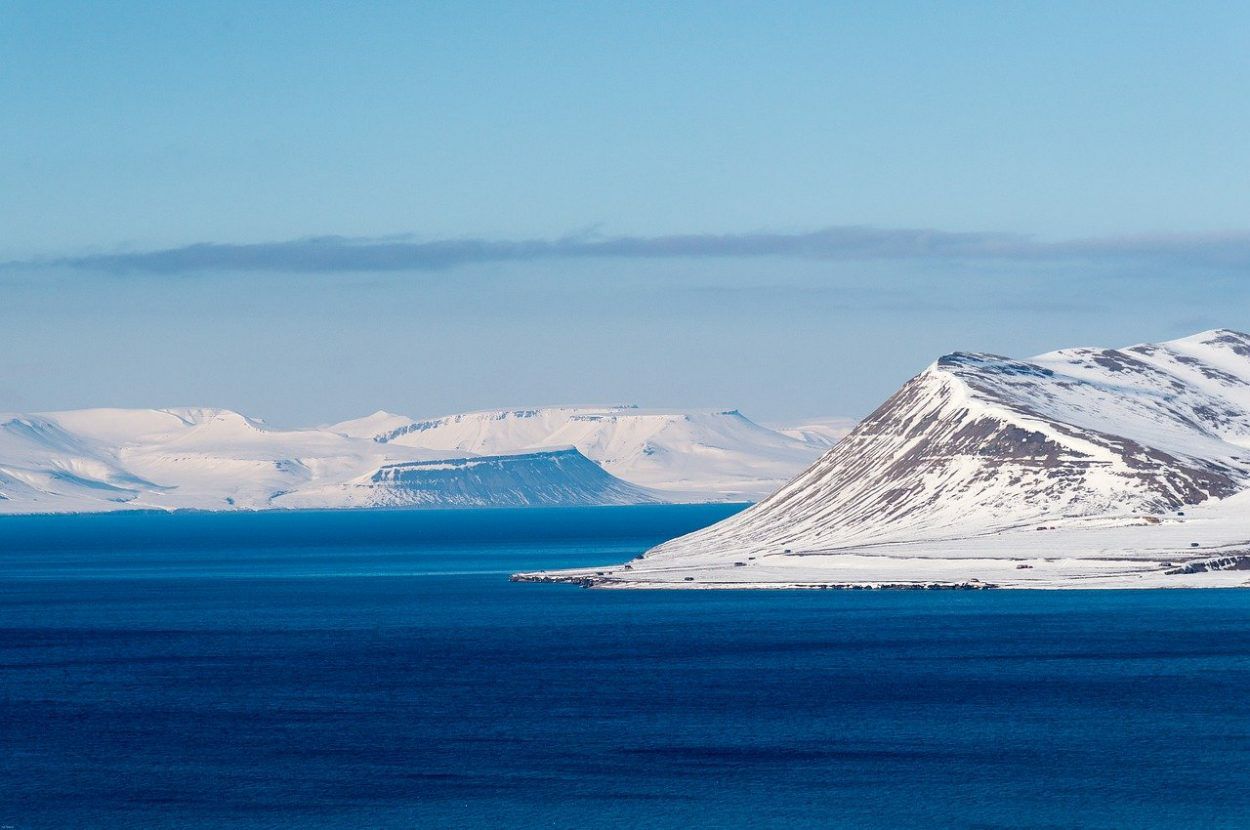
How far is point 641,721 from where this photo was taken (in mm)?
107062

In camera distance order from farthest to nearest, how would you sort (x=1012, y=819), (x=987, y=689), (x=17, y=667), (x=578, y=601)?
(x=578, y=601) → (x=17, y=667) → (x=987, y=689) → (x=1012, y=819)

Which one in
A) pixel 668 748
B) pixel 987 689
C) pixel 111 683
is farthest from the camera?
pixel 111 683

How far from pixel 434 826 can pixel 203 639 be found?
8501 cm

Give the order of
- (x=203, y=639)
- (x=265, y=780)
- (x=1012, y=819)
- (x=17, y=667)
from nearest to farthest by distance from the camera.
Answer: (x=1012, y=819), (x=265, y=780), (x=17, y=667), (x=203, y=639)

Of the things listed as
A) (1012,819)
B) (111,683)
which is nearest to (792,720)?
(1012,819)

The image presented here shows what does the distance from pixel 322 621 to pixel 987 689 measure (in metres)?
73.9

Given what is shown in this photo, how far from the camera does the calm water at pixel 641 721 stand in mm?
83375

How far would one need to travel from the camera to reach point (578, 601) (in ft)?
640

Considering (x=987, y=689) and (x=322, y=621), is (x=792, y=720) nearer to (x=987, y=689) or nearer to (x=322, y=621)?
(x=987, y=689)

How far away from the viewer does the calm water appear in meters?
83.4

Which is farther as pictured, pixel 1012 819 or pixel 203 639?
pixel 203 639

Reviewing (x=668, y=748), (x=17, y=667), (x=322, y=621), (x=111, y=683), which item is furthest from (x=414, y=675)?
(x=322, y=621)

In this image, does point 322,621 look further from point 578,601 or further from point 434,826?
point 434,826

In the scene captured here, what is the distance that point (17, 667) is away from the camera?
140 metres
